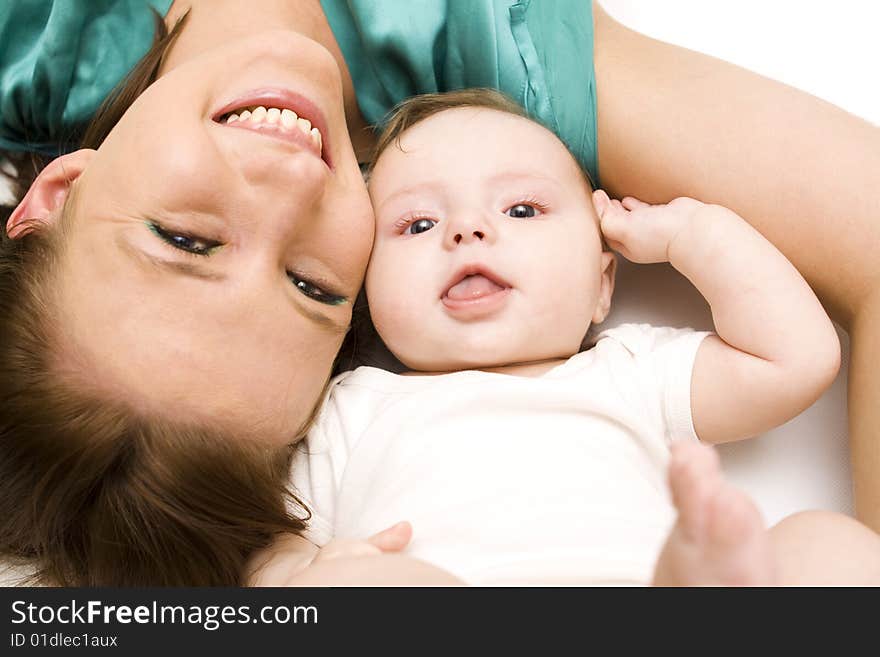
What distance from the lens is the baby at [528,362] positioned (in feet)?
3.00

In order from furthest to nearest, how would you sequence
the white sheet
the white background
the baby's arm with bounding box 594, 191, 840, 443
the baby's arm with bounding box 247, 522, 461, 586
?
the white background, the white sheet, the baby's arm with bounding box 594, 191, 840, 443, the baby's arm with bounding box 247, 522, 461, 586

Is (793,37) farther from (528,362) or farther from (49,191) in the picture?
(49,191)

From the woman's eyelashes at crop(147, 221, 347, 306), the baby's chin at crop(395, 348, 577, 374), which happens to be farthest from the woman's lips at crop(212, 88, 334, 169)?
the baby's chin at crop(395, 348, 577, 374)

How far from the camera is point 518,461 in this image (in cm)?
93

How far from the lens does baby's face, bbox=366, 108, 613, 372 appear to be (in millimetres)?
1028

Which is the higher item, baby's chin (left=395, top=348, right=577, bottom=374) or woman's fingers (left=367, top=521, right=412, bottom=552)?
baby's chin (left=395, top=348, right=577, bottom=374)

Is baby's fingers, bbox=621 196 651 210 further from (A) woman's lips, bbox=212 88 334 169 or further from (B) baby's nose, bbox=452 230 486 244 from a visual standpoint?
(A) woman's lips, bbox=212 88 334 169

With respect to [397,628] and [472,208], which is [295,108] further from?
[397,628]

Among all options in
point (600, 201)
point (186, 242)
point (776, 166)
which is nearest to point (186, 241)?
point (186, 242)

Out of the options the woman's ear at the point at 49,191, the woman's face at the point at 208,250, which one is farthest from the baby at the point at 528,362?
the woman's ear at the point at 49,191

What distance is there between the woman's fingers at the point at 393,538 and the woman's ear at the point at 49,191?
0.51 meters

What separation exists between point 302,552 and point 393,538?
0.46 feet

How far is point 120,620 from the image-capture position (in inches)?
32.2

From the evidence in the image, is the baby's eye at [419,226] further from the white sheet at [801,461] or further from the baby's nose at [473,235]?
the white sheet at [801,461]
